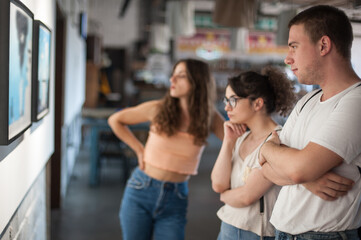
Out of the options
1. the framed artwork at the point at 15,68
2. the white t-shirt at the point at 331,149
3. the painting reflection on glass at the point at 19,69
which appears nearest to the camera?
the white t-shirt at the point at 331,149

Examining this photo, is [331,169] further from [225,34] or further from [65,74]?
[225,34]

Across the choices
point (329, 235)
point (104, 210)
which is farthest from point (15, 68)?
point (104, 210)

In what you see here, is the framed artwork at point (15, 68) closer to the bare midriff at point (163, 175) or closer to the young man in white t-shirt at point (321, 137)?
the bare midriff at point (163, 175)

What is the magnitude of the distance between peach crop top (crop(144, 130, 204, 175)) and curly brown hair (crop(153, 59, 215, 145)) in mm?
44

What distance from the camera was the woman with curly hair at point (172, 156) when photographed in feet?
8.66

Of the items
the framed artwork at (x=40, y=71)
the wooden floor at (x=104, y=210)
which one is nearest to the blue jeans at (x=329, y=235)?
the framed artwork at (x=40, y=71)

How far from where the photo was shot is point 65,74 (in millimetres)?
5320

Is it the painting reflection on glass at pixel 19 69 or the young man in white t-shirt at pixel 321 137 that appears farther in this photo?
the painting reflection on glass at pixel 19 69

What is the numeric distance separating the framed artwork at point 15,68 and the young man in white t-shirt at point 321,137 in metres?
0.97

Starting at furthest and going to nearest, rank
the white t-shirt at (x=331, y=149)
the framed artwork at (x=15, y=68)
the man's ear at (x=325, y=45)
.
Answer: the framed artwork at (x=15, y=68) → the man's ear at (x=325, y=45) → the white t-shirt at (x=331, y=149)

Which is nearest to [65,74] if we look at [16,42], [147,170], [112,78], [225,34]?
[147,170]

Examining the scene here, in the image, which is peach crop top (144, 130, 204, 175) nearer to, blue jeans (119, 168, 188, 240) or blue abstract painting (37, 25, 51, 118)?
blue jeans (119, 168, 188, 240)

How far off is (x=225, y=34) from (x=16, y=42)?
16.2 meters

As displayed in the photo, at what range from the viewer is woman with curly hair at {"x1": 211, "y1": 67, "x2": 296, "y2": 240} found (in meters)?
1.96
